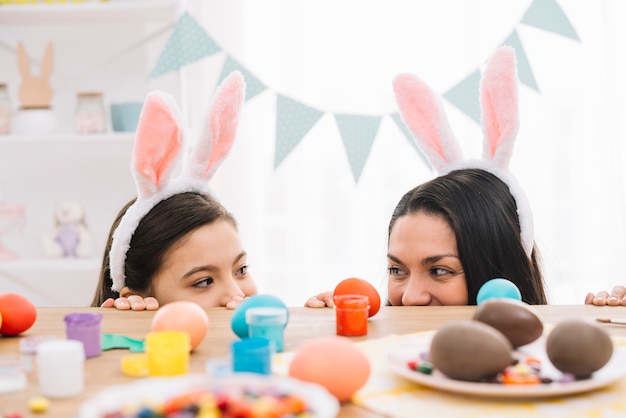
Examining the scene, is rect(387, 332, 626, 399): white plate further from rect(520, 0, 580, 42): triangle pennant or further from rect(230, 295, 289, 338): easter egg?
rect(520, 0, 580, 42): triangle pennant

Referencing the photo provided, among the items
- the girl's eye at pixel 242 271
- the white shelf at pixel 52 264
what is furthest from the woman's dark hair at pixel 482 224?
the white shelf at pixel 52 264

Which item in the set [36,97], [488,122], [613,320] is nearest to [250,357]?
[613,320]

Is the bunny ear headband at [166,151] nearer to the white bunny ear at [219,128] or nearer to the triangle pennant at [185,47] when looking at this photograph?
the white bunny ear at [219,128]

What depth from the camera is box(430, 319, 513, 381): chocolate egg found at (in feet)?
2.43

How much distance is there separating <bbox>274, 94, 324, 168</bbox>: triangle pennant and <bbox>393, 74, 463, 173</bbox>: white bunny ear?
0.73 m

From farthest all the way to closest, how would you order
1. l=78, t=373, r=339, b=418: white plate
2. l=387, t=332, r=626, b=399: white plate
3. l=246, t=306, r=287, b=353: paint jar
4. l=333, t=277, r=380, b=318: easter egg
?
1. l=333, t=277, r=380, b=318: easter egg
2. l=246, t=306, r=287, b=353: paint jar
3. l=387, t=332, r=626, b=399: white plate
4. l=78, t=373, r=339, b=418: white plate

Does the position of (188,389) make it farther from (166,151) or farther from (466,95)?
(466,95)

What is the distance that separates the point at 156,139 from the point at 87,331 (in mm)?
613

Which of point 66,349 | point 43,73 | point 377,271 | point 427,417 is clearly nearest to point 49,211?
point 43,73

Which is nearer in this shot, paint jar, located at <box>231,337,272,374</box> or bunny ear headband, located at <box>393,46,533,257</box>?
paint jar, located at <box>231,337,272,374</box>

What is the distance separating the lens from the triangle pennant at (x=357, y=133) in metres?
2.39

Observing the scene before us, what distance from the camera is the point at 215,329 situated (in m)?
1.12

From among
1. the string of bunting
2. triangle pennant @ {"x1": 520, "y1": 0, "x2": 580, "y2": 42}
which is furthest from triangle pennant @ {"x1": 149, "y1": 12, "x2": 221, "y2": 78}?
triangle pennant @ {"x1": 520, "y1": 0, "x2": 580, "y2": 42}

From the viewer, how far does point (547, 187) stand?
288 centimetres
